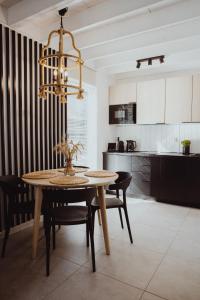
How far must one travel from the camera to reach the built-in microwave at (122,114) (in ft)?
16.4

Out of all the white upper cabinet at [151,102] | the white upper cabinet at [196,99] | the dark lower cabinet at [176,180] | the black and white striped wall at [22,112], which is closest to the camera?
the black and white striped wall at [22,112]

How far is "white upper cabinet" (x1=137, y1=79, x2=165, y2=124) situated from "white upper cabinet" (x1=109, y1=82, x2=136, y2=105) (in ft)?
0.47

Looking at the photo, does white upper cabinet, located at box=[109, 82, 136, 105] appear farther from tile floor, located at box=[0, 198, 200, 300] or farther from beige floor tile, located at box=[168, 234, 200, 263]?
beige floor tile, located at box=[168, 234, 200, 263]

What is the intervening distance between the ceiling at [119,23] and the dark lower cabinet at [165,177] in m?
1.97

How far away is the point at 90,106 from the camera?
16.5 ft

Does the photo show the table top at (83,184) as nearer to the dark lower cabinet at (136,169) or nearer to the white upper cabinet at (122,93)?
the dark lower cabinet at (136,169)

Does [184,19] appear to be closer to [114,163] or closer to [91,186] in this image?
[91,186]

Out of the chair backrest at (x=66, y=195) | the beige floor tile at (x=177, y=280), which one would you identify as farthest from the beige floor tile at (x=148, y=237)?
the chair backrest at (x=66, y=195)

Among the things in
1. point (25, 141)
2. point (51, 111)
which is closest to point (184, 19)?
point (51, 111)

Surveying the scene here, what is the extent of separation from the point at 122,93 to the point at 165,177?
2.15 meters

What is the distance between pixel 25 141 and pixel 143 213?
2.31 meters

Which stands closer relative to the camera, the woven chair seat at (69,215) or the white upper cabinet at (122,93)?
the woven chair seat at (69,215)

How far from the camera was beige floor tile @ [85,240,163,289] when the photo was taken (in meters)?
2.05

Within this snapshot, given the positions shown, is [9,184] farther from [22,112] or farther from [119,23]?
[119,23]
